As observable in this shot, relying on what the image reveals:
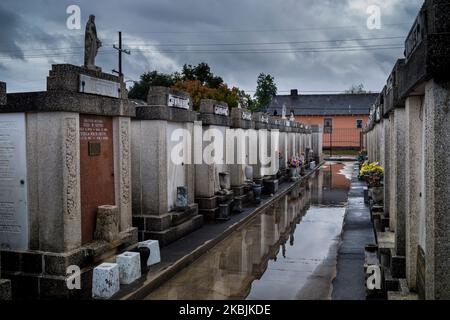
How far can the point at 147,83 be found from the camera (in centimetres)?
6075

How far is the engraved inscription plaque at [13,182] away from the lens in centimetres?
715

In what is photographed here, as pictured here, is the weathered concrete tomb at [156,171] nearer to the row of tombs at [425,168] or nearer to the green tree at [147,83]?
→ the row of tombs at [425,168]

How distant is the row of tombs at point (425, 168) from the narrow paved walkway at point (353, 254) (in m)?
0.57

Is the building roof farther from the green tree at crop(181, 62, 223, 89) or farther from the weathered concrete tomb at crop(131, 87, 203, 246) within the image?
the weathered concrete tomb at crop(131, 87, 203, 246)

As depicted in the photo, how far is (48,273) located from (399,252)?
5185 mm

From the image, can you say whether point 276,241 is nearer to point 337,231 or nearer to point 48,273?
point 337,231

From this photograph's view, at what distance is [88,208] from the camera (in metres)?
7.73

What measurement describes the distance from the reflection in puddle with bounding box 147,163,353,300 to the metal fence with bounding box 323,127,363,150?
147 ft

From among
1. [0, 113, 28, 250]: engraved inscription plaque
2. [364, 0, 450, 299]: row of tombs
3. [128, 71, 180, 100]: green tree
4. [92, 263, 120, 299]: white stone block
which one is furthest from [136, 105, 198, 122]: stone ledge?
[128, 71, 180, 100]: green tree

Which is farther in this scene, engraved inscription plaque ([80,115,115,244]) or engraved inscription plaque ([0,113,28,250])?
engraved inscription plaque ([80,115,115,244])

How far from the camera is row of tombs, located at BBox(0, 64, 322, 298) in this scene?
6.97m

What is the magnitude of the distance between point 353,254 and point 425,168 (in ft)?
14.9

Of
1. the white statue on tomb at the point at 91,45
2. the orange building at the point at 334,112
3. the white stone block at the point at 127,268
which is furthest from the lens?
the orange building at the point at 334,112

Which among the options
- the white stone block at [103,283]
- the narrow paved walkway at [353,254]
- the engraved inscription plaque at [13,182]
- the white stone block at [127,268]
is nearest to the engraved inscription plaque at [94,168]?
the white stone block at [127,268]
